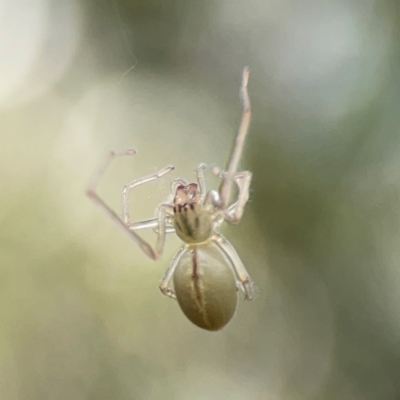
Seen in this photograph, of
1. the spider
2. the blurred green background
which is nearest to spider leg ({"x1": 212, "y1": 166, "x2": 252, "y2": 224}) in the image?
the spider

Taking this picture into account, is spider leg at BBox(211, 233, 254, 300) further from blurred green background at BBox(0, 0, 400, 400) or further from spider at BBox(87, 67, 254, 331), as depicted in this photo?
blurred green background at BBox(0, 0, 400, 400)

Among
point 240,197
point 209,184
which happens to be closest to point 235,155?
point 240,197

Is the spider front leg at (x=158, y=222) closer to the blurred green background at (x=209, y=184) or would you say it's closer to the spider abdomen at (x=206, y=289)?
the spider abdomen at (x=206, y=289)

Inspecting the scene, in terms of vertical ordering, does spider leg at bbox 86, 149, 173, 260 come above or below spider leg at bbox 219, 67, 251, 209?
below

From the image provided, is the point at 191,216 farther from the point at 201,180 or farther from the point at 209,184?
the point at 209,184

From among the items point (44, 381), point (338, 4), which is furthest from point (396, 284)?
point (44, 381)

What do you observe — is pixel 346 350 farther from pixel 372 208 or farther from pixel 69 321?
pixel 69 321
